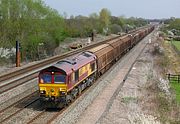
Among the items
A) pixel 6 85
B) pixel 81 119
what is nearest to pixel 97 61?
pixel 6 85

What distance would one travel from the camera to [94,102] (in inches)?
1017

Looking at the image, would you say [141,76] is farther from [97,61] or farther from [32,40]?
[32,40]

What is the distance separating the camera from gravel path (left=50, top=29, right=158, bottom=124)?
71.1ft

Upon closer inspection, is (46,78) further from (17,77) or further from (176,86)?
(176,86)

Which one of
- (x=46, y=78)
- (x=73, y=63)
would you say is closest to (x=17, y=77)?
(x=73, y=63)

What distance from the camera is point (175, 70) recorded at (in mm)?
53656

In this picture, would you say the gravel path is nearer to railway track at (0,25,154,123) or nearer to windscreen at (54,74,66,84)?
railway track at (0,25,154,123)

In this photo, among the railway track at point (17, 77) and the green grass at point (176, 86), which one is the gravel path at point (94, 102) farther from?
the railway track at point (17, 77)

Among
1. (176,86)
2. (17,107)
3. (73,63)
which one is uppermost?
(73,63)

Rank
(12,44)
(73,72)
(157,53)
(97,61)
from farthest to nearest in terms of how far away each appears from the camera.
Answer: (157,53)
(12,44)
(97,61)
(73,72)

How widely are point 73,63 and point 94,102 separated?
3004 mm

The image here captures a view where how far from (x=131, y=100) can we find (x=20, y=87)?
934 centimetres

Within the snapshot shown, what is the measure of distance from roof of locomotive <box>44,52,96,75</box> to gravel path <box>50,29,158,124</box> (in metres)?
2.24

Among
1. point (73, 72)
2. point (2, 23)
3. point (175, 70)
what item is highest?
point (2, 23)
